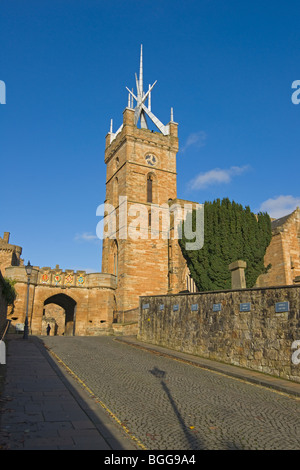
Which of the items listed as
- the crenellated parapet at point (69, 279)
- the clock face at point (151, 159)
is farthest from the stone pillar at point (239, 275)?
the clock face at point (151, 159)

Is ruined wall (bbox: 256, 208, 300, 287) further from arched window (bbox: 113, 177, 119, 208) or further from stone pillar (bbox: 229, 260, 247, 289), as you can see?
arched window (bbox: 113, 177, 119, 208)

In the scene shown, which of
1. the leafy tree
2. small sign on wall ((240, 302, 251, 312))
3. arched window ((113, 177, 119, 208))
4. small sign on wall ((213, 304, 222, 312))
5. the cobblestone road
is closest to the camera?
the cobblestone road

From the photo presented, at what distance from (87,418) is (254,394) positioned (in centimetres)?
422

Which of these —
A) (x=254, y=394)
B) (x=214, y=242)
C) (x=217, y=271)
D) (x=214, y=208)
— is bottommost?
(x=254, y=394)

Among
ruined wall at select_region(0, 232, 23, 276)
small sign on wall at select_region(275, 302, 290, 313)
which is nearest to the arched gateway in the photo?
ruined wall at select_region(0, 232, 23, 276)

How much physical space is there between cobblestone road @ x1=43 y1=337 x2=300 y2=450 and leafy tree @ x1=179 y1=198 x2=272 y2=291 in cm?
1142

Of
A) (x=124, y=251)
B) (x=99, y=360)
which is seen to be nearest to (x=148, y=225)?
(x=124, y=251)

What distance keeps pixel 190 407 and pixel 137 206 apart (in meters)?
26.5

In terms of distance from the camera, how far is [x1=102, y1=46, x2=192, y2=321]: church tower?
3059 centimetres

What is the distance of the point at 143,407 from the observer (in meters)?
6.70

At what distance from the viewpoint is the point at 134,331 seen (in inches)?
968

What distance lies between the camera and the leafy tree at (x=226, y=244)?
22500 mm
